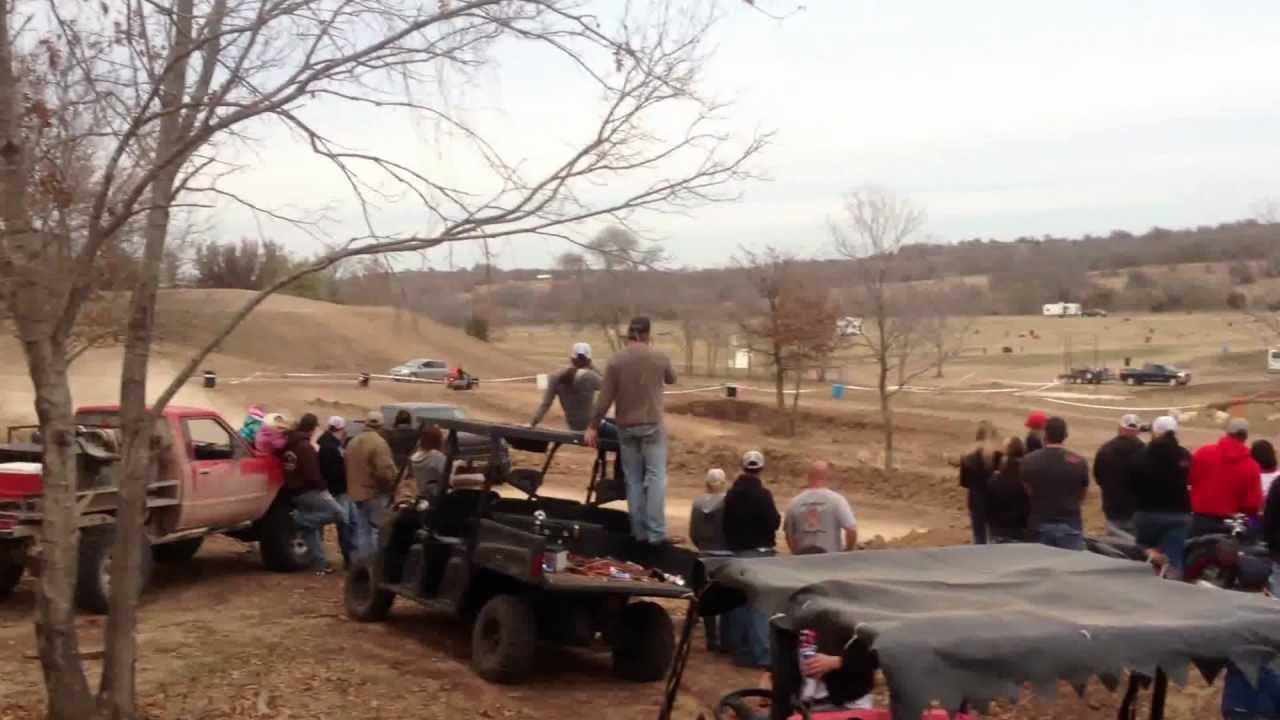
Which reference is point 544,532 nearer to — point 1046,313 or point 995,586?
point 995,586

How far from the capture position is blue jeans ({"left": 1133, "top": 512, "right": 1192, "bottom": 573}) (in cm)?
1095

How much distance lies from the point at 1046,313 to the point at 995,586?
90.5m

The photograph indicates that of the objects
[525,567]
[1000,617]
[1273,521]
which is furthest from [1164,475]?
[1000,617]

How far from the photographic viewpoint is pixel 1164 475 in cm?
1091

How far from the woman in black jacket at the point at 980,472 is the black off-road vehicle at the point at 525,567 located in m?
3.54

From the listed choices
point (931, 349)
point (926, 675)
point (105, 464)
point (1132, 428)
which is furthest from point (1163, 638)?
point (931, 349)

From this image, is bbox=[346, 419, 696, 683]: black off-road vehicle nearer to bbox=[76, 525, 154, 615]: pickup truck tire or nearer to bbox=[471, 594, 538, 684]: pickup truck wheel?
bbox=[471, 594, 538, 684]: pickup truck wheel

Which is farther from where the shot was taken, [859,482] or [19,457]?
[859,482]

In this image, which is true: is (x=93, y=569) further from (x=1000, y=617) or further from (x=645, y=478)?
(x=1000, y=617)

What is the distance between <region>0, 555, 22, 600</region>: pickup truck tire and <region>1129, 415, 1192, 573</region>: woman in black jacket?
9.66 metres

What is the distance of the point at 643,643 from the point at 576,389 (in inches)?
92.3

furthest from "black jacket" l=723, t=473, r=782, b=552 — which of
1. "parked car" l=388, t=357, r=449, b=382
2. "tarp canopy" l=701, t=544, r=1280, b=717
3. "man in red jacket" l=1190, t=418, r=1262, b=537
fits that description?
"parked car" l=388, t=357, r=449, b=382

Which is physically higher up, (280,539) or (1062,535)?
(1062,535)

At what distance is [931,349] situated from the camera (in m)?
42.9
